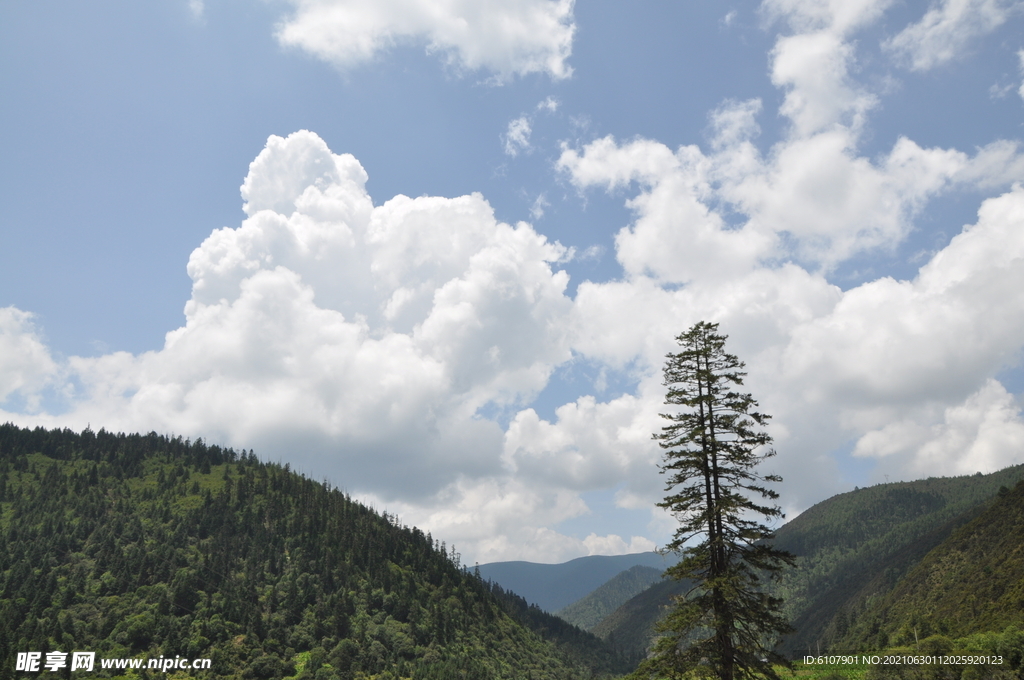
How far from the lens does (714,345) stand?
30.0m

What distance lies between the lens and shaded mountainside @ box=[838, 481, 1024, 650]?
134m

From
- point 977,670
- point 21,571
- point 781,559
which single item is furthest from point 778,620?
point 21,571

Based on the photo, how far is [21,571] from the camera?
172 metres

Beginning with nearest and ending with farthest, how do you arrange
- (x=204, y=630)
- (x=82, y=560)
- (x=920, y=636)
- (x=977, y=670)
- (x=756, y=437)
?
(x=756, y=437) < (x=977, y=670) < (x=920, y=636) < (x=204, y=630) < (x=82, y=560)

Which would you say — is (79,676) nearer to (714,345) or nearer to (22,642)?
(22,642)

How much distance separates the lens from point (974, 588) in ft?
516

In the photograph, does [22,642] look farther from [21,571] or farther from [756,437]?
[756,437]

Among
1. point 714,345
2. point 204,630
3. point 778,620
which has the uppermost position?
point 714,345

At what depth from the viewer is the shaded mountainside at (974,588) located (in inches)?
5276

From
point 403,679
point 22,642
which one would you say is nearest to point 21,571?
point 22,642

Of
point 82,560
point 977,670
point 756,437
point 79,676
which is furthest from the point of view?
point 82,560

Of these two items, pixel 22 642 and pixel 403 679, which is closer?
pixel 22 642

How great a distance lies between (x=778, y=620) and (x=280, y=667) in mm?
168203

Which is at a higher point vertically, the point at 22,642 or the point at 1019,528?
the point at 1019,528
